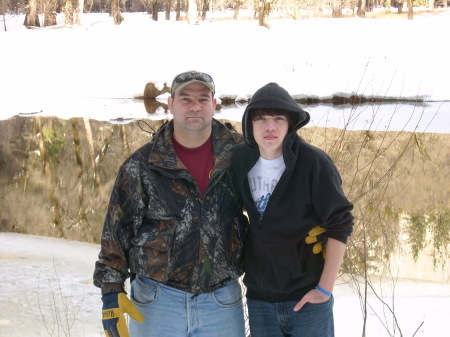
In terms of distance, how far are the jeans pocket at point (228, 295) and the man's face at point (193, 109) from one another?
0.66 metres

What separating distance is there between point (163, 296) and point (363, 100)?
16.7 meters

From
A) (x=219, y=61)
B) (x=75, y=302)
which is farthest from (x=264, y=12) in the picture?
(x=75, y=302)

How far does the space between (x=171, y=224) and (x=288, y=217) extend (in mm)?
490

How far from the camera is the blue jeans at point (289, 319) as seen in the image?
8.54 ft

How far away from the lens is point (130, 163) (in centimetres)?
276

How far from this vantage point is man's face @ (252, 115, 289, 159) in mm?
2562

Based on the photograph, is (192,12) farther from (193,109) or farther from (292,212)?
(292,212)

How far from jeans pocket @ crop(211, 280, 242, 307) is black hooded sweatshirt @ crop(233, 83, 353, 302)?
135 mm

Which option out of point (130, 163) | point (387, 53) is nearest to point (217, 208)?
point (130, 163)

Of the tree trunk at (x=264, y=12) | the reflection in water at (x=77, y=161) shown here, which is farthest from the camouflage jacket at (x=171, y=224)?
the tree trunk at (x=264, y=12)

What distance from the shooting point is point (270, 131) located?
8.41ft

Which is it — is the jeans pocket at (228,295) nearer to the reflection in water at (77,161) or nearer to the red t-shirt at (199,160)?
the red t-shirt at (199,160)

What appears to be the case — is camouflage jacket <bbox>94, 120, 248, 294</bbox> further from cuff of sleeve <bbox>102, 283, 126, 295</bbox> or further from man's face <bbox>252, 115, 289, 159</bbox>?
man's face <bbox>252, 115, 289, 159</bbox>

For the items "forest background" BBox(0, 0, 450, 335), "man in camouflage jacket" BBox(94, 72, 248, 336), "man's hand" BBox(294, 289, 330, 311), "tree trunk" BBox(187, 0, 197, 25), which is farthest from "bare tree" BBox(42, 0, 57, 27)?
"man's hand" BBox(294, 289, 330, 311)
